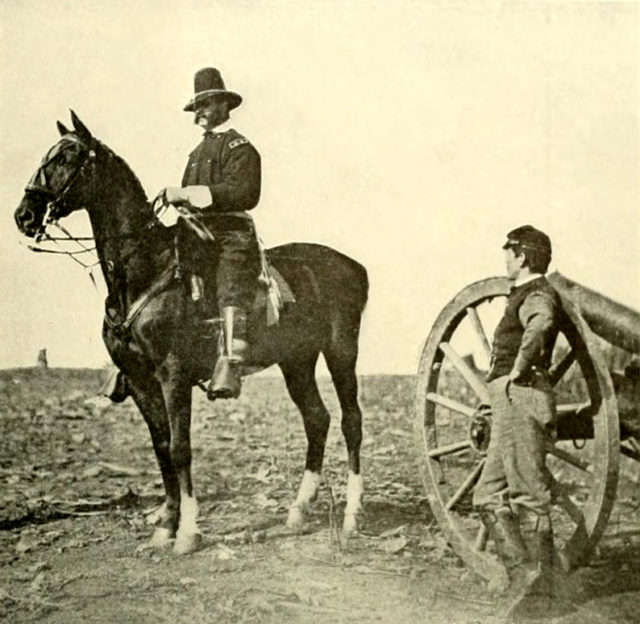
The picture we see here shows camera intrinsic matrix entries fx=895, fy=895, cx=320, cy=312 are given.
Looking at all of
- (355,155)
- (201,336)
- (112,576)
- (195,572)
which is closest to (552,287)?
(355,155)

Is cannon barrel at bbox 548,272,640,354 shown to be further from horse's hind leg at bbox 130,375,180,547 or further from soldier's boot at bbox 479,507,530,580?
horse's hind leg at bbox 130,375,180,547

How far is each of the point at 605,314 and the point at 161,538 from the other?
6.38 feet

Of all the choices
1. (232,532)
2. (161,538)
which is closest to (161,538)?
(161,538)

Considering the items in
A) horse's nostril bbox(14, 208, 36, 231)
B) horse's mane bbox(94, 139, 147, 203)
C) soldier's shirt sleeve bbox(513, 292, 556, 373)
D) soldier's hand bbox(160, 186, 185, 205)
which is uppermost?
horse's mane bbox(94, 139, 147, 203)

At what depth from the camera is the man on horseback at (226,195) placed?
3.59m

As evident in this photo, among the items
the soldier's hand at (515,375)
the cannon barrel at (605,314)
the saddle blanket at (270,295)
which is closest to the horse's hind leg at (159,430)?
the saddle blanket at (270,295)

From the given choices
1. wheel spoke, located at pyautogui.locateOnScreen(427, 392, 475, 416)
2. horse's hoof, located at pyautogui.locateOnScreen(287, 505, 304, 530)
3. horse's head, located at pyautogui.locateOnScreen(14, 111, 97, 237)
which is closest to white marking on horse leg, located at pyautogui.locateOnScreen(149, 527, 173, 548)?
horse's hoof, located at pyautogui.locateOnScreen(287, 505, 304, 530)

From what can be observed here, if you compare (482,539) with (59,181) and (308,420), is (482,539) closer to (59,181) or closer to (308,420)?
(308,420)

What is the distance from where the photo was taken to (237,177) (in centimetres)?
365

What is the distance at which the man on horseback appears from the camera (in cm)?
359

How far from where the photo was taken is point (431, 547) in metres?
3.67

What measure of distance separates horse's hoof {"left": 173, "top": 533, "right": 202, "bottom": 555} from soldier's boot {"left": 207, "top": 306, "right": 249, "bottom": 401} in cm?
56

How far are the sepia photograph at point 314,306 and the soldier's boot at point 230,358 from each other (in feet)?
0.06

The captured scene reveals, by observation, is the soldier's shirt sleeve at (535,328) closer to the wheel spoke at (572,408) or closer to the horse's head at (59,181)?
the wheel spoke at (572,408)
